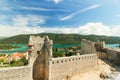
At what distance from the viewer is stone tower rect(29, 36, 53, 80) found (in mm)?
23625

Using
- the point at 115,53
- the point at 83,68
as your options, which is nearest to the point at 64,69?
the point at 83,68

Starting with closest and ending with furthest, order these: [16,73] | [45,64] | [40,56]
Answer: [16,73] → [45,64] → [40,56]

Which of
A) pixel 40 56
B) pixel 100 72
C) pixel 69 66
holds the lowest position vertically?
pixel 100 72

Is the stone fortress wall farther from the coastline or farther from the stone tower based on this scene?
the coastline

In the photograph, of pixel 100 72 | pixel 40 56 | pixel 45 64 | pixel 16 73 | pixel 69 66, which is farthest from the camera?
pixel 100 72

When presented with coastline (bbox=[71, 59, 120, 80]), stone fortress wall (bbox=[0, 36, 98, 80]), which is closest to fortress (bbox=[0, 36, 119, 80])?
stone fortress wall (bbox=[0, 36, 98, 80])

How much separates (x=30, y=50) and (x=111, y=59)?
1943 cm

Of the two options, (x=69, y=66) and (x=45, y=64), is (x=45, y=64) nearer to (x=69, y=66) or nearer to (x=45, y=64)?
(x=45, y=64)

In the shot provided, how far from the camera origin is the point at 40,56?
24453 millimetres

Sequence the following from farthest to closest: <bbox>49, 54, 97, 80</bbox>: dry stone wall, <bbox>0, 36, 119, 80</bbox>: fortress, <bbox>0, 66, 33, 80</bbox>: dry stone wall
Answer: <bbox>49, 54, 97, 80</bbox>: dry stone wall → <bbox>0, 36, 119, 80</bbox>: fortress → <bbox>0, 66, 33, 80</bbox>: dry stone wall

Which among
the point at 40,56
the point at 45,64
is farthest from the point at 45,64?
the point at 40,56

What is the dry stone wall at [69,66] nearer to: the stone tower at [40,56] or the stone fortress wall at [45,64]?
the stone fortress wall at [45,64]

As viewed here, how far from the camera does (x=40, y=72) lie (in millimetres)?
24359

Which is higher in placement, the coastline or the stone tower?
the stone tower
